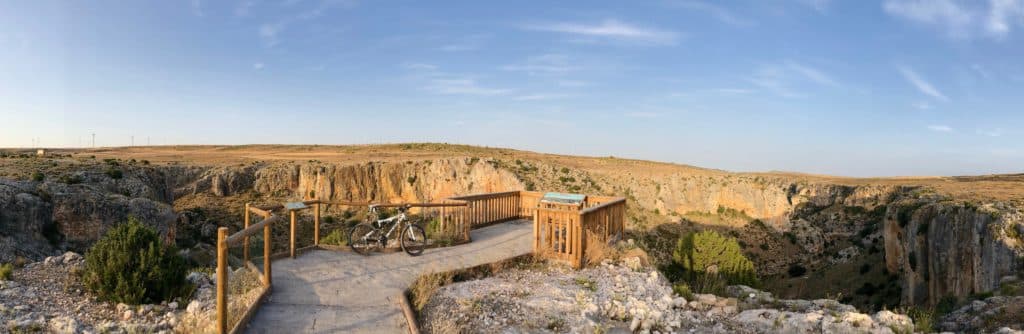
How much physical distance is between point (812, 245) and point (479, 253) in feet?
116

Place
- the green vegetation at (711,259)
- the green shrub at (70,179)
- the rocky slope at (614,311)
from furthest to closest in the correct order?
the green shrub at (70,179)
the green vegetation at (711,259)
the rocky slope at (614,311)

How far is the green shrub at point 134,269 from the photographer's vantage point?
7.43 m

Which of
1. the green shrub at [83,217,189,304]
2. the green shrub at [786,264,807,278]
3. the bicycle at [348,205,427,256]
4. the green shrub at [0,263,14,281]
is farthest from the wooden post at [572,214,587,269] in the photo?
the green shrub at [786,264,807,278]

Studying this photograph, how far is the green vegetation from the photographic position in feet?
53.7

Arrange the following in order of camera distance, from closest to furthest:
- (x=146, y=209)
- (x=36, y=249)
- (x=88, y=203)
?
(x=36, y=249), (x=88, y=203), (x=146, y=209)

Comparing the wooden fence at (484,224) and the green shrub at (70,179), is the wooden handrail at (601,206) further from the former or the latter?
the green shrub at (70,179)

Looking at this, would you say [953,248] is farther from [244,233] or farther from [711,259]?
[244,233]

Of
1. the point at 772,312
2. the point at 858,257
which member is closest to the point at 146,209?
the point at 772,312

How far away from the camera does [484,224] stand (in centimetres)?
1425

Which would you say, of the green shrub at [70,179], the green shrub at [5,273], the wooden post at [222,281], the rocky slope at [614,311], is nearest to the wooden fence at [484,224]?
the wooden post at [222,281]

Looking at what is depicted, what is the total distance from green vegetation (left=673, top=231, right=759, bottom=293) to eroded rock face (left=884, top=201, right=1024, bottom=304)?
690 cm

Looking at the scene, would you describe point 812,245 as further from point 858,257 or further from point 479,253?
point 479,253

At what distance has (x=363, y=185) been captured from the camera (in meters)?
42.4

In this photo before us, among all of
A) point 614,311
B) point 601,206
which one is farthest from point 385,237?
point 614,311
